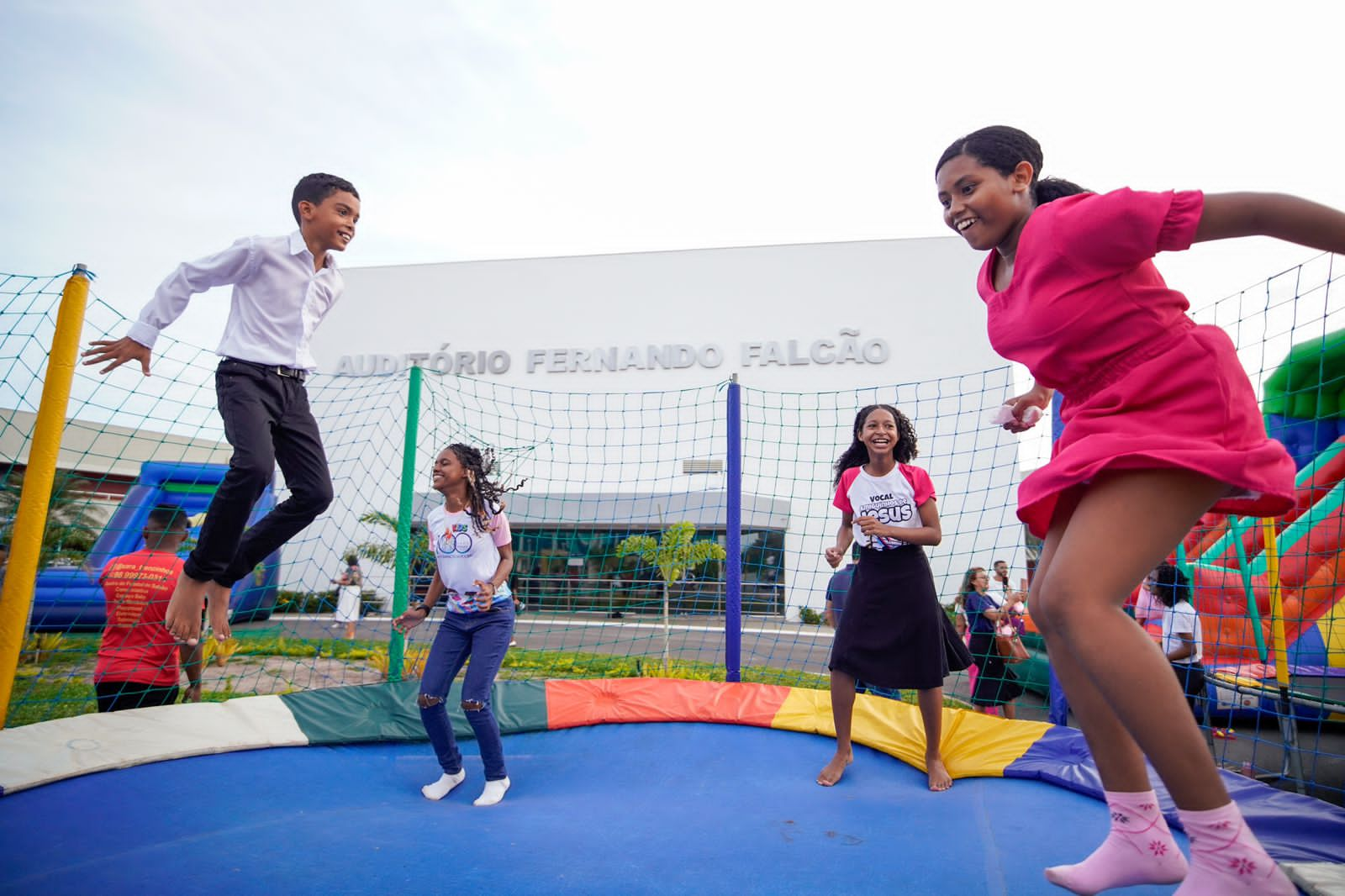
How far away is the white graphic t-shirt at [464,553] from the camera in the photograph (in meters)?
2.99

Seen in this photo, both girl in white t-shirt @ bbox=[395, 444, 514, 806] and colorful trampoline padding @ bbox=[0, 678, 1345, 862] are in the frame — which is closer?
colorful trampoline padding @ bbox=[0, 678, 1345, 862]

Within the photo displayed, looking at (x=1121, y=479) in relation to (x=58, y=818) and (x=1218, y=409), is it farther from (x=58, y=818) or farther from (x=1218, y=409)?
(x=58, y=818)

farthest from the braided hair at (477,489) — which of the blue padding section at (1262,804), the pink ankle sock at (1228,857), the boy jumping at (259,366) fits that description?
the pink ankle sock at (1228,857)

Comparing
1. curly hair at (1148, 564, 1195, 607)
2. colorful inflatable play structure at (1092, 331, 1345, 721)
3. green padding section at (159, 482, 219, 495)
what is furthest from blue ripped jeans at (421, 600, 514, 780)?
green padding section at (159, 482, 219, 495)

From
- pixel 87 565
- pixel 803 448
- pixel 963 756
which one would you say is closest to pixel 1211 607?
pixel 963 756

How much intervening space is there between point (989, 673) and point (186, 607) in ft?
15.5

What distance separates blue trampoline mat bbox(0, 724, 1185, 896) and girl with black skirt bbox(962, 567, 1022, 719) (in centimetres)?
199

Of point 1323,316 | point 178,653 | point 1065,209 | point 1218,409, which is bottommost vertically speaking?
point 178,653

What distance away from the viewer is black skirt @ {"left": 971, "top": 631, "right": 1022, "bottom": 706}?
4.53 m

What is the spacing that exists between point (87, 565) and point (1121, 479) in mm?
10890

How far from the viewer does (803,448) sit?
43.4ft

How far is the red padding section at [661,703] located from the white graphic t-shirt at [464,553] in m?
0.90

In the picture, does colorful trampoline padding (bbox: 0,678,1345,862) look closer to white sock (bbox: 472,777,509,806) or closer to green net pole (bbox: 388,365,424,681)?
green net pole (bbox: 388,365,424,681)

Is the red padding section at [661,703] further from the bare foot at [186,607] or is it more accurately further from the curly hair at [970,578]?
the curly hair at [970,578]
